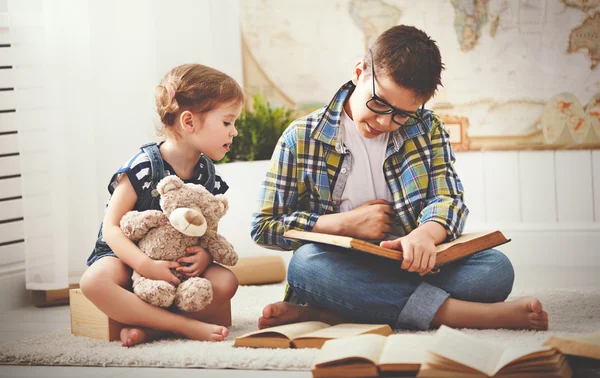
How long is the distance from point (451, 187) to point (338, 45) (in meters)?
1.48

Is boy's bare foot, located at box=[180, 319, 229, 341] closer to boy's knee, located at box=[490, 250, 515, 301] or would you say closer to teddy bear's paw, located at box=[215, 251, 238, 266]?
teddy bear's paw, located at box=[215, 251, 238, 266]

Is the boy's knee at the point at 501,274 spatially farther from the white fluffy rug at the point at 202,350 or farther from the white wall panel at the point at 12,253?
the white wall panel at the point at 12,253

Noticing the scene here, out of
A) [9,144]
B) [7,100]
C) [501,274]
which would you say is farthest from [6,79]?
[501,274]

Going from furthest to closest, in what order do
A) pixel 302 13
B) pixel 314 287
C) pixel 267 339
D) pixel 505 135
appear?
pixel 302 13, pixel 505 135, pixel 314 287, pixel 267 339

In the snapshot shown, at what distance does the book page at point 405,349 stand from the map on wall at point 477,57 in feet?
5.71

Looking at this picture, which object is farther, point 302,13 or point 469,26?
point 302,13

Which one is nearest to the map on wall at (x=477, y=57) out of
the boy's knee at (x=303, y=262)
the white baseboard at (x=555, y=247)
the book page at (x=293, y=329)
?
the white baseboard at (x=555, y=247)

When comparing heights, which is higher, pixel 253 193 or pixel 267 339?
pixel 253 193

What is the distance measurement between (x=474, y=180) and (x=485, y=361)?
71.2 inches

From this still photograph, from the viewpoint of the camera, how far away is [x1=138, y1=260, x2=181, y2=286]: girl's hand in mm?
1482

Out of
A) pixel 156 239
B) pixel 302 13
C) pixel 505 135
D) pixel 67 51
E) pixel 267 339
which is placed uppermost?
pixel 302 13

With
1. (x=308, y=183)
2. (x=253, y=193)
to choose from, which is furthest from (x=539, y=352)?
(x=253, y=193)

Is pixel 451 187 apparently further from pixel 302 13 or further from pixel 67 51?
pixel 302 13

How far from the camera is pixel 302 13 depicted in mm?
2938
